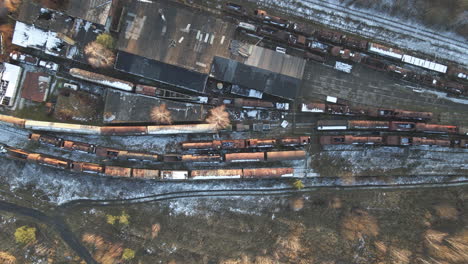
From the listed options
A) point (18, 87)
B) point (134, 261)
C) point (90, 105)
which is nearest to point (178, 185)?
point (134, 261)

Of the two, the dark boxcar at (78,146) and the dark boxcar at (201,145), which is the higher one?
the dark boxcar at (201,145)

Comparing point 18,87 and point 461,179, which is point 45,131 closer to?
point 18,87

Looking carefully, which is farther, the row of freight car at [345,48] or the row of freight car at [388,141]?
the row of freight car at [345,48]

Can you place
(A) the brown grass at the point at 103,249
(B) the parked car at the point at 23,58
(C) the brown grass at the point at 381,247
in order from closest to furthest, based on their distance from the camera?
(C) the brown grass at the point at 381,247 < (A) the brown grass at the point at 103,249 < (B) the parked car at the point at 23,58

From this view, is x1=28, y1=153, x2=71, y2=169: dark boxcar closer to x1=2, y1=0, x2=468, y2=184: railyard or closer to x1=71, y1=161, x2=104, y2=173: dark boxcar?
x1=2, y1=0, x2=468, y2=184: railyard

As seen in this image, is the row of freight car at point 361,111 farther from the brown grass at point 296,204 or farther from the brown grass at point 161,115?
the brown grass at point 161,115

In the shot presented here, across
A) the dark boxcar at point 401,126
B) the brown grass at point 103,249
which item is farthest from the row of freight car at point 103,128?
the dark boxcar at point 401,126

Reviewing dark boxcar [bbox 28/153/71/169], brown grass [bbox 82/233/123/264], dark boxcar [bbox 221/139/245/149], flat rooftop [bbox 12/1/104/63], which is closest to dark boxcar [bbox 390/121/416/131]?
dark boxcar [bbox 221/139/245/149]
